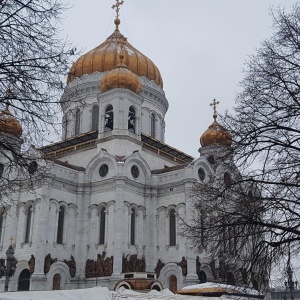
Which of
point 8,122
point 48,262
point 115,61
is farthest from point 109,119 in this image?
point 8,122

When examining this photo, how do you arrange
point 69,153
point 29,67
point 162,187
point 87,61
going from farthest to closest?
point 87,61, point 69,153, point 162,187, point 29,67

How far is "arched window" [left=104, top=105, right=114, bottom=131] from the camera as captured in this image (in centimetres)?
3741

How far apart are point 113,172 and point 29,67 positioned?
79.3 ft

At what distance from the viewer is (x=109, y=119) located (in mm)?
37844

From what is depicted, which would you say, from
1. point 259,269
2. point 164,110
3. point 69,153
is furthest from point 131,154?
point 259,269

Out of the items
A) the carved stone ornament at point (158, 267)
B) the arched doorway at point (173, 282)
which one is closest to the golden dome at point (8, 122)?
the arched doorway at point (173, 282)

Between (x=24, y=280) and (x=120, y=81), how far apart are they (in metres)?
15.8

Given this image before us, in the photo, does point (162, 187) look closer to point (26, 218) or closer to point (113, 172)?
point (113, 172)

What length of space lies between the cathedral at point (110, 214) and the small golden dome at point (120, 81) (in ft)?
0.25

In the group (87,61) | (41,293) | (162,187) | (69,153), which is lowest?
(41,293)

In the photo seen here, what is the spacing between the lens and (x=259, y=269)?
1179cm

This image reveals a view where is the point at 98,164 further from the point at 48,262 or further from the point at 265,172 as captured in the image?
the point at 265,172

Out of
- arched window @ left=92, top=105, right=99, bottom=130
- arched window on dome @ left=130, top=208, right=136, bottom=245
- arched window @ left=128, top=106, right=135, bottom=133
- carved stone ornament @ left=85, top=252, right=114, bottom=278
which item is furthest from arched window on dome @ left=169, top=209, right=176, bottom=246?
arched window @ left=92, top=105, right=99, bottom=130

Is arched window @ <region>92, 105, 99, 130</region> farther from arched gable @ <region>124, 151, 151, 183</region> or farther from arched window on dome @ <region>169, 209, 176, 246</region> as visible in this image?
arched window on dome @ <region>169, 209, 176, 246</region>
